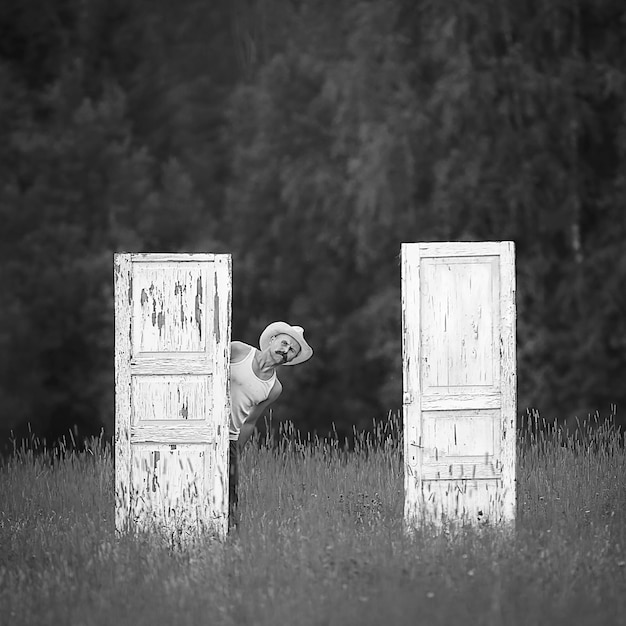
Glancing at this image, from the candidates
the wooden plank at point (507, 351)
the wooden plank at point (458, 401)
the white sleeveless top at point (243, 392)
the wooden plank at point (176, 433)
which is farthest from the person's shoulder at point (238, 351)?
the wooden plank at point (507, 351)

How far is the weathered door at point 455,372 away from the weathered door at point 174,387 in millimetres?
1225

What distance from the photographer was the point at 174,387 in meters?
8.20

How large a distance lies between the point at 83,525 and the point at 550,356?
981cm

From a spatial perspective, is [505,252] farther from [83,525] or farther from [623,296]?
[623,296]

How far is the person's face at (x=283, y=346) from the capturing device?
8.42m

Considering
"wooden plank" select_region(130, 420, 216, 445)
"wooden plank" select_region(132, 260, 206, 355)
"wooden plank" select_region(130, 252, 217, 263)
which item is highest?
"wooden plank" select_region(130, 252, 217, 263)

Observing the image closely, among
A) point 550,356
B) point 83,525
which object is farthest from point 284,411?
point 83,525

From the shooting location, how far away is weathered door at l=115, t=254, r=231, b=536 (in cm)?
817

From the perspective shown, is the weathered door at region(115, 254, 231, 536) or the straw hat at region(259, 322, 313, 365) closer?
the weathered door at region(115, 254, 231, 536)

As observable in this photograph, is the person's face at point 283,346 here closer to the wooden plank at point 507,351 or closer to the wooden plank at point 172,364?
the wooden plank at point 172,364

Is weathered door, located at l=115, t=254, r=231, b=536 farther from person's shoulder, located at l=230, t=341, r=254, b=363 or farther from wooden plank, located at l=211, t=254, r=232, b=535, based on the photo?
person's shoulder, located at l=230, t=341, r=254, b=363

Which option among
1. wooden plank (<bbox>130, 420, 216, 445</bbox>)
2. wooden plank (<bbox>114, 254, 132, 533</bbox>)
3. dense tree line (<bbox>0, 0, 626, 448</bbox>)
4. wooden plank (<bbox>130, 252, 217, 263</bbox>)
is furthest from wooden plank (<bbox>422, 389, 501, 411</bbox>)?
dense tree line (<bbox>0, 0, 626, 448</bbox>)

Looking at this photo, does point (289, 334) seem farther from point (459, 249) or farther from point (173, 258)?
point (459, 249)

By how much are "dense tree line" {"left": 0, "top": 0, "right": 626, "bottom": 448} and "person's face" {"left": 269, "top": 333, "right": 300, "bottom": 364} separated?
8.44 m
